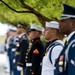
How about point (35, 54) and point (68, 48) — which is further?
point (35, 54)

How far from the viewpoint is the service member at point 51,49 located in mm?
5566

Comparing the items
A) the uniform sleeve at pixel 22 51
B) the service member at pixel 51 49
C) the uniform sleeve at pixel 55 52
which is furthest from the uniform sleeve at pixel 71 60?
the uniform sleeve at pixel 22 51

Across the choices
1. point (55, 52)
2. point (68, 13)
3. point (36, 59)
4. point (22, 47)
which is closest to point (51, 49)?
point (55, 52)

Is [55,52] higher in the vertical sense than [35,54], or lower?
higher

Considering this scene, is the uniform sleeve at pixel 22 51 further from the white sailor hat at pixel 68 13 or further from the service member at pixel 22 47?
the white sailor hat at pixel 68 13

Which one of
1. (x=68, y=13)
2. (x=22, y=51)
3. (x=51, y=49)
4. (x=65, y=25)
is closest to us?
(x=65, y=25)

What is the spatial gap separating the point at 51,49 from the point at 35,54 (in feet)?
5.42

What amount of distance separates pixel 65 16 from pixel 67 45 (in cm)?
47

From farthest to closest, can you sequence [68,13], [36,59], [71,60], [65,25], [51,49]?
[36,59] → [51,49] → [68,13] → [65,25] → [71,60]

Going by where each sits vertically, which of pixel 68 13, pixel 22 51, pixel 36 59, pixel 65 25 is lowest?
pixel 22 51

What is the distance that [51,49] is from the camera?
5660mm

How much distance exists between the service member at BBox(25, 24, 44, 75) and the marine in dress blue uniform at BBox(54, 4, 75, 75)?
242 cm

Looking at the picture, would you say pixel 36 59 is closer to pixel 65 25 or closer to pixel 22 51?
pixel 22 51

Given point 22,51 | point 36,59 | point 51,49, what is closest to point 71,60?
point 51,49
